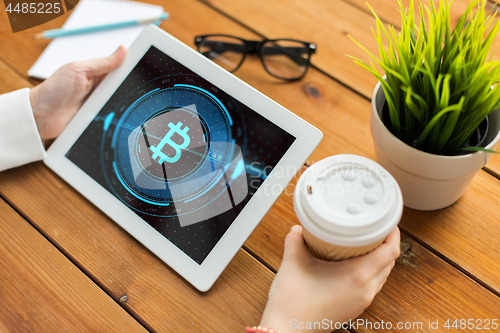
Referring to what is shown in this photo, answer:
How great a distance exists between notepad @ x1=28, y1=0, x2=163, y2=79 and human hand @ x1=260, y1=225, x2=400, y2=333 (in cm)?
55

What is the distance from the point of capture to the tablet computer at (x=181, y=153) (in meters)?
0.50

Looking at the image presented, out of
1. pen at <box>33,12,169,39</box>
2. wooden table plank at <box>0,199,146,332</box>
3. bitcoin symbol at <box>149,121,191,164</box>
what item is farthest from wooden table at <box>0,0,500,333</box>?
pen at <box>33,12,169,39</box>

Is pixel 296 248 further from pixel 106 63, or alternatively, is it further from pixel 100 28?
pixel 100 28

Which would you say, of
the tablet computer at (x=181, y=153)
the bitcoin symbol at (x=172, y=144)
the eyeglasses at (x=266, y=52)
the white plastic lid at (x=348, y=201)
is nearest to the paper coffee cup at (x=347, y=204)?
the white plastic lid at (x=348, y=201)

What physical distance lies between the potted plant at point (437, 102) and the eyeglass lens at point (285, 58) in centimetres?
25

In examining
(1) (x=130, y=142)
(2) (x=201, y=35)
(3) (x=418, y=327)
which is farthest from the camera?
(2) (x=201, y=35)

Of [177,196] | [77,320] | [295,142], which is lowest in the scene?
[77,320]

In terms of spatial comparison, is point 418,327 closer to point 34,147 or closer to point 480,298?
point 480,298

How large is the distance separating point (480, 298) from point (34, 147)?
68 cm

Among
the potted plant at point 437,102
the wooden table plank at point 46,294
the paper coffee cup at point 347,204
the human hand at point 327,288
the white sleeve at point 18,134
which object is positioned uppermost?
the potted plant at point 437,102

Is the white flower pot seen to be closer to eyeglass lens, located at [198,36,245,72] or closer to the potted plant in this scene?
the potted plant

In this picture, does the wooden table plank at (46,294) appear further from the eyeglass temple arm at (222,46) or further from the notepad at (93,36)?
the eyeglass temple arm at (222,46)

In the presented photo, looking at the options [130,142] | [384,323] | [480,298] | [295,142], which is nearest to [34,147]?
[130,142]

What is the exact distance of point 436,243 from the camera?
51 cm
